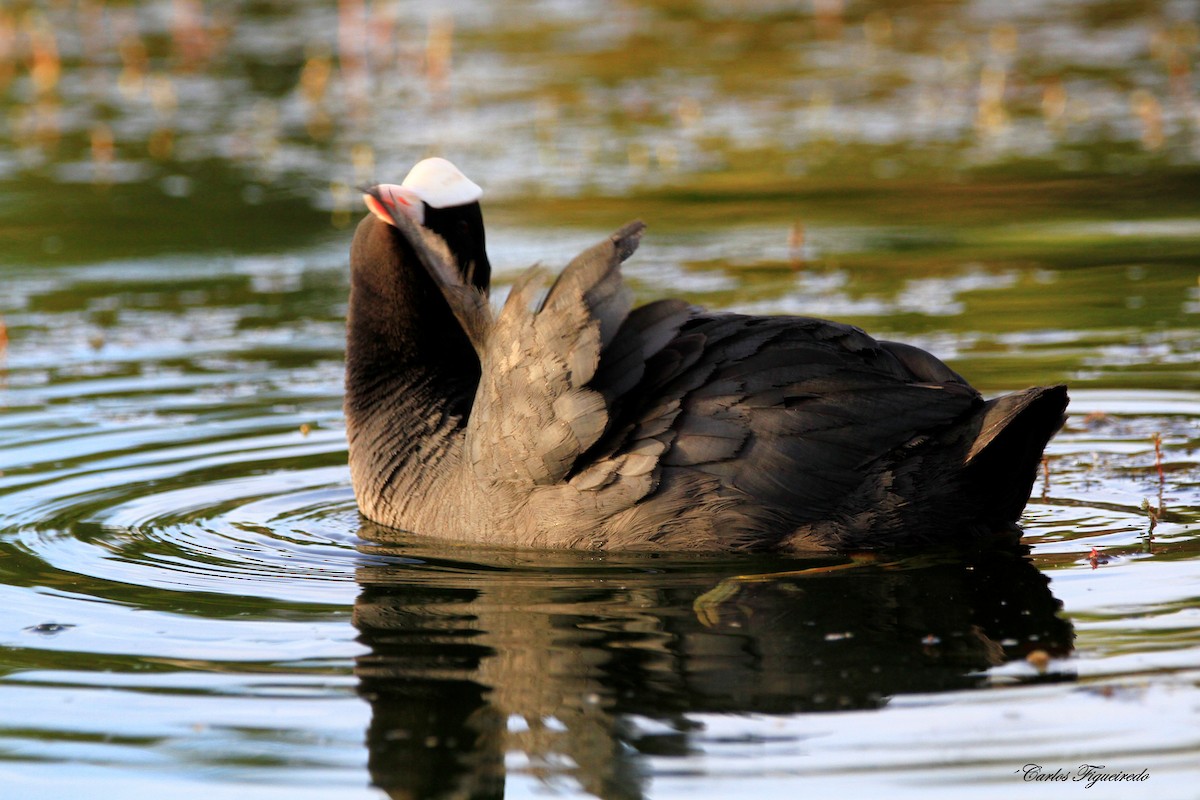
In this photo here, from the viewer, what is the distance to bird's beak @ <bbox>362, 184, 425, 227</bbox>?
5434 mm

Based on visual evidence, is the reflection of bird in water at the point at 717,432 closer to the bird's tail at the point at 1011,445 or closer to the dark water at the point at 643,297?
the bird's tail at the point at 1011,445

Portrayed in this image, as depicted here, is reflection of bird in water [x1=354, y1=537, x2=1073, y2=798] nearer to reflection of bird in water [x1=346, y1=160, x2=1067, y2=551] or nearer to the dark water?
the dark water

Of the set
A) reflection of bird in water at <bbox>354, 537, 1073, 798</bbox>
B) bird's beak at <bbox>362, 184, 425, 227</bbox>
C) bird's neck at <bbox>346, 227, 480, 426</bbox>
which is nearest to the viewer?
reflection of bird in water at <bbox>354, 537, 1073, 798</bbox>

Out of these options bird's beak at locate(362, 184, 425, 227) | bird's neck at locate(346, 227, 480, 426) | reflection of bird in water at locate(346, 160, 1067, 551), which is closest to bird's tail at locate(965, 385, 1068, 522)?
reflection of bird in water at locate(346, 160, 1067, 551)

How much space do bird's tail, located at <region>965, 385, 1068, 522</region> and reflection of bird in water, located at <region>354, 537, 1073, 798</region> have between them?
173 mm

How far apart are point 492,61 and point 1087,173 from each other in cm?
726

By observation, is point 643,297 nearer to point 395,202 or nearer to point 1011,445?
point 395,202

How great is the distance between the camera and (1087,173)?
11242mm

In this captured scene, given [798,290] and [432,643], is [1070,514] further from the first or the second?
[798,290]

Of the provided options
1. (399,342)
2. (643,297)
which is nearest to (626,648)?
(399,342)

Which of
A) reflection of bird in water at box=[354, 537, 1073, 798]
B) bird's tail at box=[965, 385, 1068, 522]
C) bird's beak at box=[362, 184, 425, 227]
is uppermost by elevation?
bird's beak at box=[362, 184, 425, 227]

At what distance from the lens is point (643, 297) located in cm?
857

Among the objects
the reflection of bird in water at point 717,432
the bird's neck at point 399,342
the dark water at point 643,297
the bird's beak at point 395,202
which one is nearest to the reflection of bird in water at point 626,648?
the dark water at point 643,297

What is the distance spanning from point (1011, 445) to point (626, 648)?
1329 millimetres
